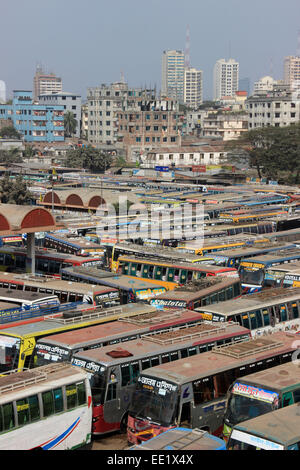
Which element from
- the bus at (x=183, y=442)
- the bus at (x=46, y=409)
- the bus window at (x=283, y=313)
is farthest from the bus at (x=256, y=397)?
the bus window at (x=283, y=313)

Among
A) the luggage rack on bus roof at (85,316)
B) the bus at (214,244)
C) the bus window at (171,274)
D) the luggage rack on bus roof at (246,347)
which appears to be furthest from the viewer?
the bus at (214,244)

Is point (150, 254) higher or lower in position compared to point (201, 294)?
higher

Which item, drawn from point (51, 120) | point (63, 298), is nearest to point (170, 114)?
point (51, 120)

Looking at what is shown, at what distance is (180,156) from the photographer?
266ft

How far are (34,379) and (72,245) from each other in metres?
17.0

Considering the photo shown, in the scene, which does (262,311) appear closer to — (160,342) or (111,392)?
(160,342)

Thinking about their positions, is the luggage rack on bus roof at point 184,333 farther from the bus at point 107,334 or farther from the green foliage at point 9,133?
the green foliage at point 9,133

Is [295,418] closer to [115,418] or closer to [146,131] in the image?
[115,418]

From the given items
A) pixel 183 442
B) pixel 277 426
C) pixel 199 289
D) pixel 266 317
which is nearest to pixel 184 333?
pixel 266 317

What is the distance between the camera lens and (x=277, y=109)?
318 feet

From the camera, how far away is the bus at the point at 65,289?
66.6ft

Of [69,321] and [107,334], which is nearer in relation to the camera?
[107,334]

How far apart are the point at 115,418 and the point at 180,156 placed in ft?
225

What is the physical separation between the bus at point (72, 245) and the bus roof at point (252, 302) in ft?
31.2
